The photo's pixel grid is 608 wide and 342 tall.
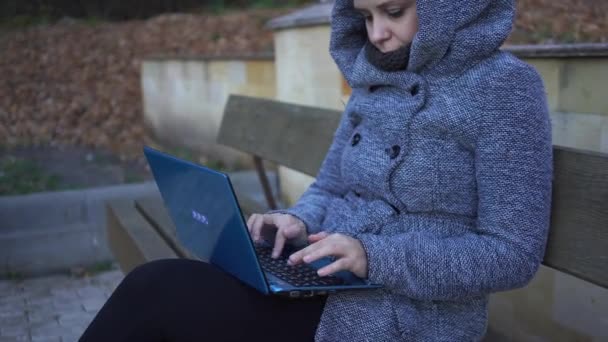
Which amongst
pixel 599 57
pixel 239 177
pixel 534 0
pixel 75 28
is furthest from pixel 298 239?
pixel 75 28

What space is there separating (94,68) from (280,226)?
687 centimetres

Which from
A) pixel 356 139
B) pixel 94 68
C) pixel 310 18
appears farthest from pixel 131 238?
pixel 94 68

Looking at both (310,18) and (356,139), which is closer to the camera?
(356,139)

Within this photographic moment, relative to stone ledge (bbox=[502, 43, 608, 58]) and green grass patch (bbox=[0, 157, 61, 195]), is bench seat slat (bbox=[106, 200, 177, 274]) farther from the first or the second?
green grass patch (bbox=[0, 157, 61, 195])

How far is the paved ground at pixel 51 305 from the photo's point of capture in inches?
148

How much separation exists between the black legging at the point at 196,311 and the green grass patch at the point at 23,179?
3844mm

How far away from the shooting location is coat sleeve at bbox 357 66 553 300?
180cm

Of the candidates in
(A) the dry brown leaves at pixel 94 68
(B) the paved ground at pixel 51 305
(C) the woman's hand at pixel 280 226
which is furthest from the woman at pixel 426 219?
(A) the dry brown leaves at pixel 94 68

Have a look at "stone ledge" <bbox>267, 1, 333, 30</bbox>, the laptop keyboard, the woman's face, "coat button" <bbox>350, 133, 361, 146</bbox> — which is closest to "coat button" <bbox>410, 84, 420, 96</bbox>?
the woman's face

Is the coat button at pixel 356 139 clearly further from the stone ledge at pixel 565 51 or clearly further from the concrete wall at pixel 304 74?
the concrete wall at pixel 304 74

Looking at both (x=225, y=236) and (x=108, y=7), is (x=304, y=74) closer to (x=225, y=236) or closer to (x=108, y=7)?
(x=225, y=236)

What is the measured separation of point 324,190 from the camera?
2.44 meters

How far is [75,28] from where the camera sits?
9.48 meters

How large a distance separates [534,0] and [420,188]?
2871 millimetres
